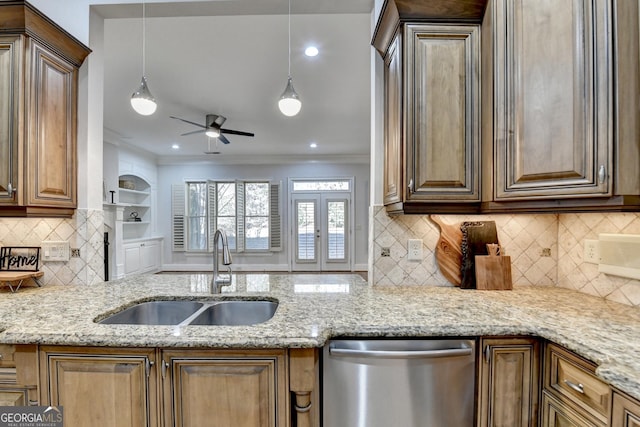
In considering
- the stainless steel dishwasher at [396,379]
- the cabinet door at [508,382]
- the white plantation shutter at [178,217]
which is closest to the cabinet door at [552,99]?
the cabinet door at [508,382]

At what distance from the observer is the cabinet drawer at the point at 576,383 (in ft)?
3.08

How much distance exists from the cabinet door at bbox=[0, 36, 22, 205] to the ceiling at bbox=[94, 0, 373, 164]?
0.67 meters

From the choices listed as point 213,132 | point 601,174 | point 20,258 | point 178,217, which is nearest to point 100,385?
point 20,258

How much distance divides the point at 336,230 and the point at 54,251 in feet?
18.4

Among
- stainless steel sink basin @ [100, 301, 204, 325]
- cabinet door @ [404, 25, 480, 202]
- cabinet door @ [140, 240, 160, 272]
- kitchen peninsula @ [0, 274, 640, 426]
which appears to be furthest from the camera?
cabinet door @ [140, 240, 160, 272]

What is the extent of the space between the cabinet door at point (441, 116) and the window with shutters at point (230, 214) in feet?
18.6

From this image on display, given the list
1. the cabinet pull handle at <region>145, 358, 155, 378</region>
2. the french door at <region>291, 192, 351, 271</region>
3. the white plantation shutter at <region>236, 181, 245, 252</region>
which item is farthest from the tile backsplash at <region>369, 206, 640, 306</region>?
the white plantation shutter at <region>236, 181, 245, 252</region>

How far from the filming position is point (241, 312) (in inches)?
66.4

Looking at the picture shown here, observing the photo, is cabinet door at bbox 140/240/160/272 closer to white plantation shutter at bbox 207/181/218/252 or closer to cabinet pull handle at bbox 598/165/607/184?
white plantation shutter at bbox 207/181/218/252

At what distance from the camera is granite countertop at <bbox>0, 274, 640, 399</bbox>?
3.57 ft

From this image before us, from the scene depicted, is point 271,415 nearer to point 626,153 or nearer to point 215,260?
point 215,260

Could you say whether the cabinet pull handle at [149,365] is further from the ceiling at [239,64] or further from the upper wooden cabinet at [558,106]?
the ceiling at [239,64]

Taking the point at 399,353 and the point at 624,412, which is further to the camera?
the point at 399,353

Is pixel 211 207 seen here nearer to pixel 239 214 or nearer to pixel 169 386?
pixel 239 214
